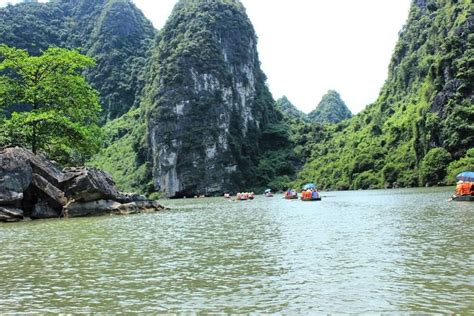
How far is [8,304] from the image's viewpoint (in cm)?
1064

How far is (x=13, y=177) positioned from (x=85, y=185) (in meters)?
5.48

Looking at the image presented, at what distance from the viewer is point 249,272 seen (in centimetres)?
1338

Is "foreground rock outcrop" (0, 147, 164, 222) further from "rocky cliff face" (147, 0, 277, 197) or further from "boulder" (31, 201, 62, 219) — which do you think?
"rocky cliff face" (147, 0, 277, 197)

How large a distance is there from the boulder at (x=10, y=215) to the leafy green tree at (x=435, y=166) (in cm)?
8712

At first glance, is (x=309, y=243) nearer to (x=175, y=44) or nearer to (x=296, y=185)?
(x=296, y=185)

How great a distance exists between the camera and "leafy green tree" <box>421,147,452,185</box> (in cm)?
10181

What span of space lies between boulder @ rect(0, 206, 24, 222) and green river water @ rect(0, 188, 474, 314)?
1503cm

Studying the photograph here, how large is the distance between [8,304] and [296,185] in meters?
139

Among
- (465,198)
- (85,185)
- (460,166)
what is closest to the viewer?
(85,185)

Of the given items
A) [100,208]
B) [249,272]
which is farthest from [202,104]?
[249,272]

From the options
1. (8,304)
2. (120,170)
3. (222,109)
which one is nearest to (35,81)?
(8,304)

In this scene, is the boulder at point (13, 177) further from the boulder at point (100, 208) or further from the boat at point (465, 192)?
the boat at point (465, 192)

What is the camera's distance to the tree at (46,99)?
4331cm

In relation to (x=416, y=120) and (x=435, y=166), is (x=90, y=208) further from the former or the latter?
(x=416, y=120)
